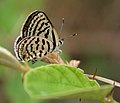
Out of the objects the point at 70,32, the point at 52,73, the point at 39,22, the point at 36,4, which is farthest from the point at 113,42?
the point at 52,73

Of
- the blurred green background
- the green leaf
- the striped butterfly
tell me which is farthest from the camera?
the blurred green background

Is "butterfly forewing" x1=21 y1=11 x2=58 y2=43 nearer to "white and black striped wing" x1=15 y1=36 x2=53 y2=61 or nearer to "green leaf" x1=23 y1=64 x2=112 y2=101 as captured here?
"white and black striped wing" x1=15 y1=36 x2=53 y2=61

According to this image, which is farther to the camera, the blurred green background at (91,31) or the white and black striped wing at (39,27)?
the blurred green background at (91,31)

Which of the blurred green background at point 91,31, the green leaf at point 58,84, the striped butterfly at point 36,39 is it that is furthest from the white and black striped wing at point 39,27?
the blurred green background at point 91,31

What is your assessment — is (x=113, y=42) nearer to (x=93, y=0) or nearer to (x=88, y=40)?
(x=88, y=40)

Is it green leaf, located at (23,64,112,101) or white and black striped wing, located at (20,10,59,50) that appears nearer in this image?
green leaf, located at (23,64,112,101)

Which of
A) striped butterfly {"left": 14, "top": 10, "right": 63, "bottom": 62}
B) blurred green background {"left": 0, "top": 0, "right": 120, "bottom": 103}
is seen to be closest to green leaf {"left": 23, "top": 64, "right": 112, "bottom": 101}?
striped butterfly {"left": 14, "top": 10, "right": 63, "bottom": 62}

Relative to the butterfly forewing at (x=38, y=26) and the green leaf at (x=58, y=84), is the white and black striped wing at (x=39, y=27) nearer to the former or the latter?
the butterfly forewing at (x=38, y=26)
